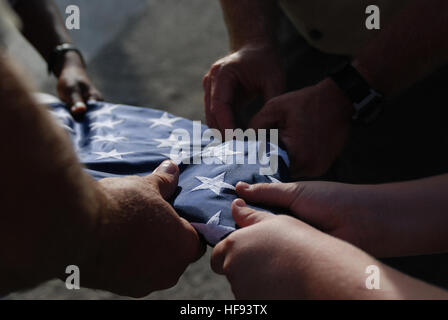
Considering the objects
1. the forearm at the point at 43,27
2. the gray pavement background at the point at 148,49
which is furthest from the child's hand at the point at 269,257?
the gray pavement background at the point at 148,49

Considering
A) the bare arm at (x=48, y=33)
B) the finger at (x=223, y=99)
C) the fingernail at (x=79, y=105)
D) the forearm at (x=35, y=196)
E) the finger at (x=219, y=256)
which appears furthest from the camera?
the bare arm at (x=48, y=33)

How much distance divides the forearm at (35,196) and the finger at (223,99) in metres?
0.59

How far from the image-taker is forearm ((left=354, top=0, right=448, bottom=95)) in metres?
0.90

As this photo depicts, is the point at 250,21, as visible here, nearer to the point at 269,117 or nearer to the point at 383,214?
the point at 269,117

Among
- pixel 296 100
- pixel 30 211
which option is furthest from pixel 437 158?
pixel 30 211

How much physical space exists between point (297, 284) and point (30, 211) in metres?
0.35

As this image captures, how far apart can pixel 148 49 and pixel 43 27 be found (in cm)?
122

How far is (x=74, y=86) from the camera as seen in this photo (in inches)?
52.7

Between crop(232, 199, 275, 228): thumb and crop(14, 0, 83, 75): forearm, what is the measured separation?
108cm

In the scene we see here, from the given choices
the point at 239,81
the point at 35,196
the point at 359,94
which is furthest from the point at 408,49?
the point at 35,196

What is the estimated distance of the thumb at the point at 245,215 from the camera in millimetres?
666

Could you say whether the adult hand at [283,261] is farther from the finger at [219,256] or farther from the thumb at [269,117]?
the thumb at [269,117]
